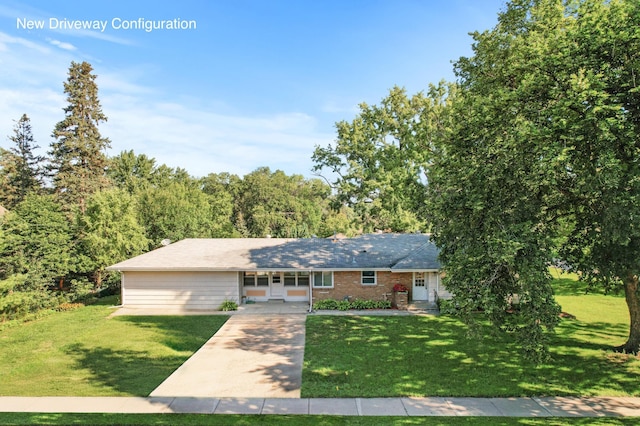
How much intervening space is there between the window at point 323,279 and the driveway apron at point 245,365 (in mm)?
3650

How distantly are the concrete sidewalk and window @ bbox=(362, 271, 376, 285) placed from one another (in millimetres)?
11126

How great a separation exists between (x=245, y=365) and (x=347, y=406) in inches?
175

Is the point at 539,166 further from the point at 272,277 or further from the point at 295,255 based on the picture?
the point at 272,277

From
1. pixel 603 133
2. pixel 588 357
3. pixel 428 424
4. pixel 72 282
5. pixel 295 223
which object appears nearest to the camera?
pixel 603 133

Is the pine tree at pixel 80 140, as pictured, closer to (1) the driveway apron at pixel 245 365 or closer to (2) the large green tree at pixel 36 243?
(2) the large green tree at pixel 36 243

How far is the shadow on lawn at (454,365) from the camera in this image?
35.5 feet

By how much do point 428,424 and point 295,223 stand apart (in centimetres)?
4561

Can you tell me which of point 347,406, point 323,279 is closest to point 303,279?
point 323,279

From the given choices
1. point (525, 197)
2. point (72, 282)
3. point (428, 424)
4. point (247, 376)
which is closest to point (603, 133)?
point (525, 197)

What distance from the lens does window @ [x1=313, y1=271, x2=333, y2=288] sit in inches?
846

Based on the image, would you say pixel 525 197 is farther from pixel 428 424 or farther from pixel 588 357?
pixel 588 357

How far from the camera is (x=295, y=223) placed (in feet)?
177

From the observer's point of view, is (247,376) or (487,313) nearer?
(487,313)

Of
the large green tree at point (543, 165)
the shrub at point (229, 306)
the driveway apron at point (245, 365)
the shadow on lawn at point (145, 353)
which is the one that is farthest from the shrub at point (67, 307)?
the large green tree at point (543, 165)
